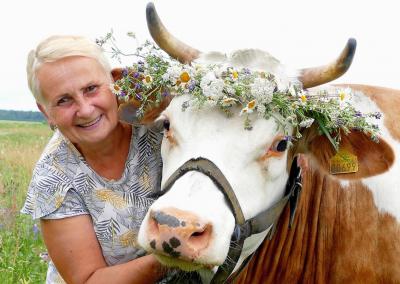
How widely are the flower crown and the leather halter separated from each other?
368 millimetres

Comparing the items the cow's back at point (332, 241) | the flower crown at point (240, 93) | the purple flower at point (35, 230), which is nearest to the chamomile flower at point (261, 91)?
the flower crown at point (240, 93)

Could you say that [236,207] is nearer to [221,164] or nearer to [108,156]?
[221,164]

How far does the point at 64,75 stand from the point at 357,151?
2096 mm

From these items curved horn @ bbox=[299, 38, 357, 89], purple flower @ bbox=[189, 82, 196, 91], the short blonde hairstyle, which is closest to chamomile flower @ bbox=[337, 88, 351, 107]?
curved horn @ bbox=[299, 38, 357, 89]

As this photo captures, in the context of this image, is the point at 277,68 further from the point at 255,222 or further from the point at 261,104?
the point at 255,222

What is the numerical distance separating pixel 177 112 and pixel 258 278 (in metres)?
1.61

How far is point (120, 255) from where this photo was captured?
402 cm

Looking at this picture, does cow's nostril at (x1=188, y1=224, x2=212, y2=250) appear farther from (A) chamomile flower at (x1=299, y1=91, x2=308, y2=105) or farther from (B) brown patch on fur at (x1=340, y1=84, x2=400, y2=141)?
(B) brown patch on fur at (x1=340, y1=84, x2=400, y2=141)

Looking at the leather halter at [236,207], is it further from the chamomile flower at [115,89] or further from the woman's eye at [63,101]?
the woman's eye at [63,101]

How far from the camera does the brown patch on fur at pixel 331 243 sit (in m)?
4.36

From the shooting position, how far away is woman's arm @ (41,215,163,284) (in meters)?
3.71

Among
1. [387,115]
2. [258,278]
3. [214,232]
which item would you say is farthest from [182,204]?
[387,115]

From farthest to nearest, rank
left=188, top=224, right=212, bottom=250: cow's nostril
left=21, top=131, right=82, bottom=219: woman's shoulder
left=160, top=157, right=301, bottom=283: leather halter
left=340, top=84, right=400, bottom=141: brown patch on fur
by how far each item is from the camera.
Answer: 1. left=340, top=84, right=400, bottom=141: brown patch on fur
2. left=21, top=131, right=82, bottom=219: woman's shoulder
3. left=160, top=157, right=301, bottom=283: leather halter
4. left=188, top=224, right=212, bottom=250: cow's nostril

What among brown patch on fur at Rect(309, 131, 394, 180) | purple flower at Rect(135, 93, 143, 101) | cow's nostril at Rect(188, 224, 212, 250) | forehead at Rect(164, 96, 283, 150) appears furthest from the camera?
brown patch on fur at Rect(309, 131, 394, 180)
